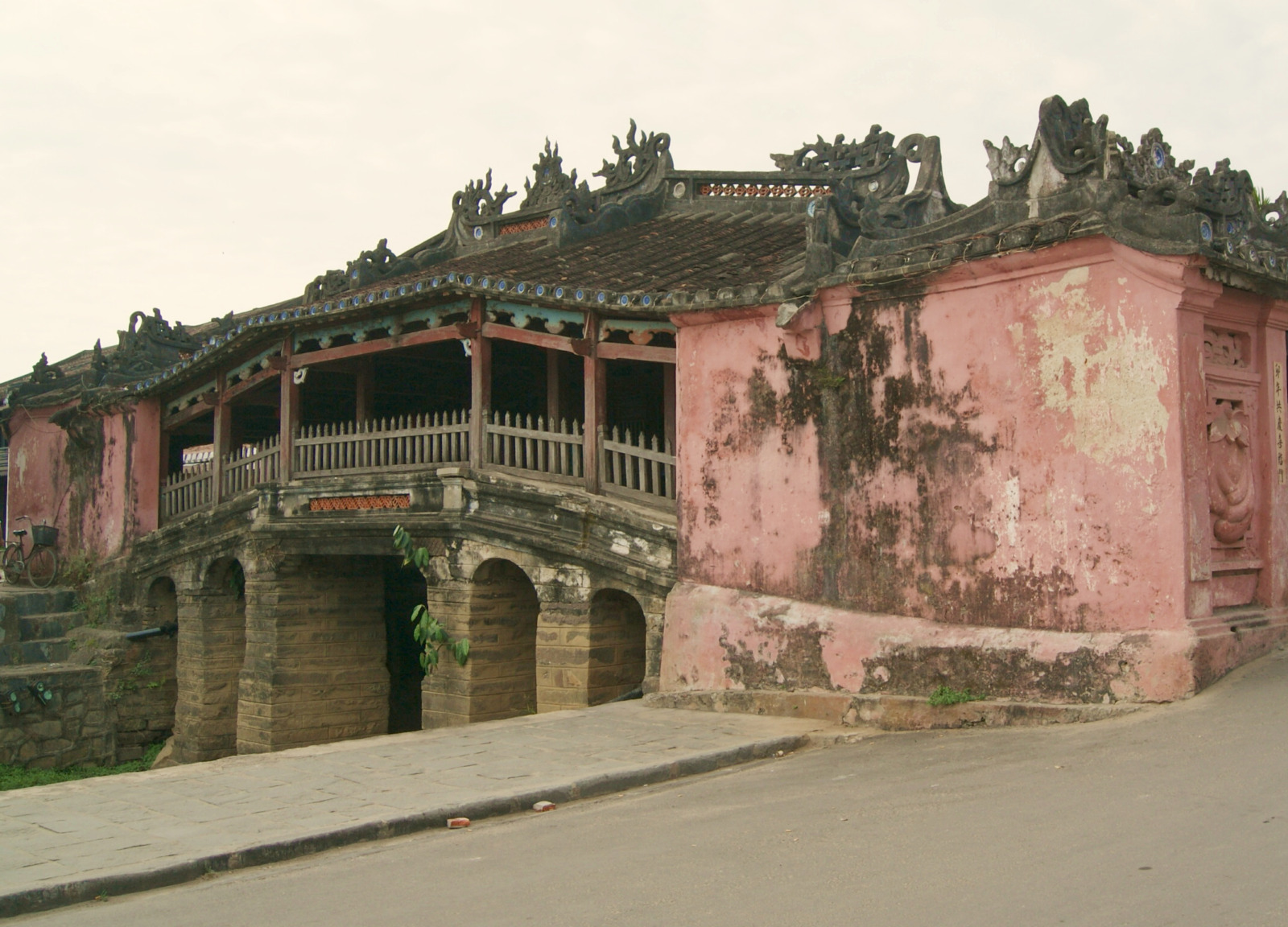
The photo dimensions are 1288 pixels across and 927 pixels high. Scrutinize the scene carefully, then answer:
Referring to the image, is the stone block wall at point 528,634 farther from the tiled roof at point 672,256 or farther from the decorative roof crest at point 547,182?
the decorative roof crest at point 547,182

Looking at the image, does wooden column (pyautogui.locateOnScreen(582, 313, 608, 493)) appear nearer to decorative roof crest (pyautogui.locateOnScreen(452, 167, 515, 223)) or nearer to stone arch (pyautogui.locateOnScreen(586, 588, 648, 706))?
stone arch (pyautogui.locateOnScreen(586, 588, 648, 706))

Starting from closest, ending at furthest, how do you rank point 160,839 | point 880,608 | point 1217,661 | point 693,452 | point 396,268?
point 160,839 → point 1217,661 → point 880,608 → point 693,452 → point 396,268

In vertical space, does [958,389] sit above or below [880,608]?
above

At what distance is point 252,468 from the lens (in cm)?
1387

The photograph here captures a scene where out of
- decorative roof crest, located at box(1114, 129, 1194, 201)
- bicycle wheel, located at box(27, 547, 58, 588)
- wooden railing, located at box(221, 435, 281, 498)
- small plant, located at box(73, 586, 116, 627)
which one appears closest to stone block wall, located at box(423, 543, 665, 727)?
wooden railing, located at box(221, 435, 281, 498)

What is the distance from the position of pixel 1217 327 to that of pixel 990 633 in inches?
95.6

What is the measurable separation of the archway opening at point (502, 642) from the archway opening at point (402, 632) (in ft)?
14.6

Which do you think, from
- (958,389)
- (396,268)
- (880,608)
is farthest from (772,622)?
(396,268)

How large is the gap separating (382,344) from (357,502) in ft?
5.42

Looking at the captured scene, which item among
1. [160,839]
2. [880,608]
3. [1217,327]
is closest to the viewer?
[160,839]

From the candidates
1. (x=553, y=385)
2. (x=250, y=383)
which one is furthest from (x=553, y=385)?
(x=250, y=383)

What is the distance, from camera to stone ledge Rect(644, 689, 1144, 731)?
22.6 ft

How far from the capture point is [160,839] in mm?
5602

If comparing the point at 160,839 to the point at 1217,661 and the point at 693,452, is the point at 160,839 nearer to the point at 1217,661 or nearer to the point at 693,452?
the point at 693,452
